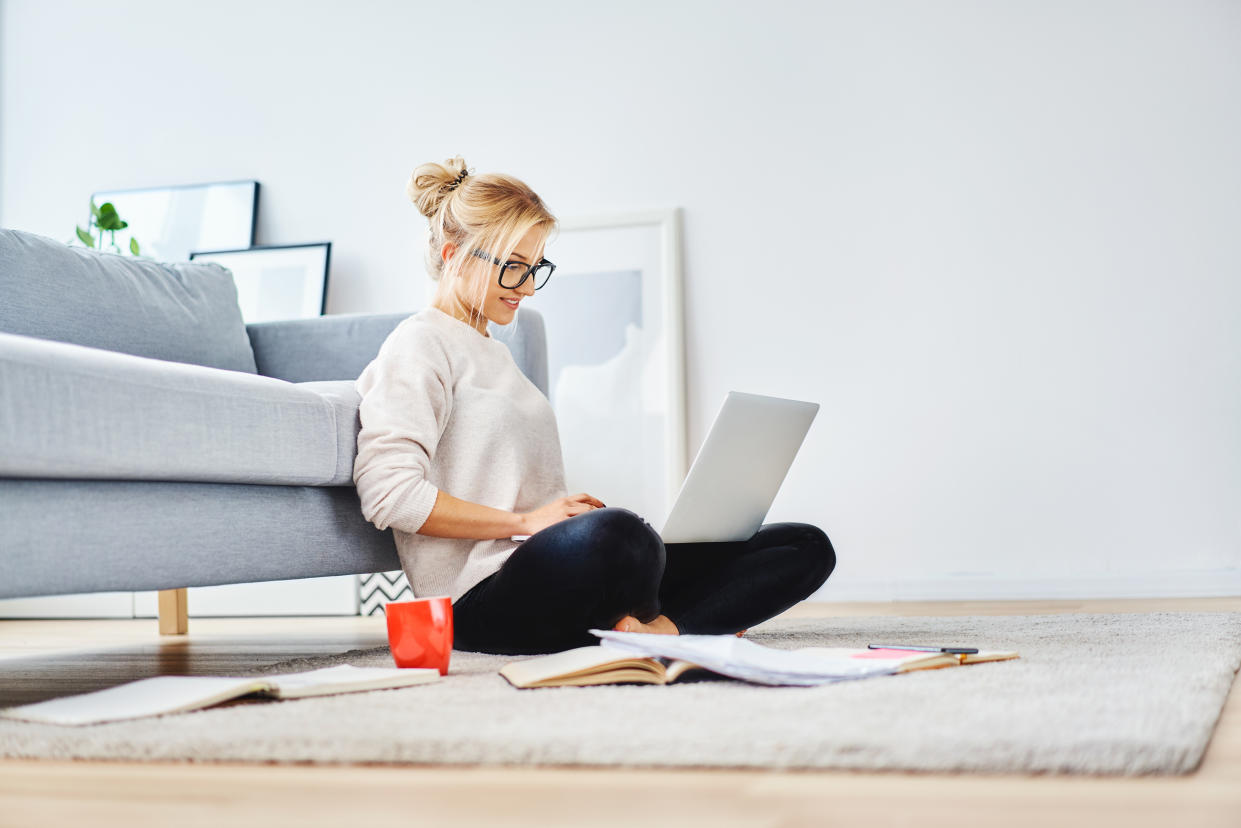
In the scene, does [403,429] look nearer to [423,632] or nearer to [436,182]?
[423,632]

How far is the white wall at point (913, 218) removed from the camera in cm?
304

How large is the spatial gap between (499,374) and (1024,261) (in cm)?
192

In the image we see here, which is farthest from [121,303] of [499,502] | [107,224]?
[107,224]

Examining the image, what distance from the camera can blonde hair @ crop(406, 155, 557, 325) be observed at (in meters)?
1.72

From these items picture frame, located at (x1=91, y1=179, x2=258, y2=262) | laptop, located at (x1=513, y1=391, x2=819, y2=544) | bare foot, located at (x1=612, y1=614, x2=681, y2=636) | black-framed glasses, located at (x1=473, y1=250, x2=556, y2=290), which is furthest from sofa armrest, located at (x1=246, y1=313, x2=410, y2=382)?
picture frame, located at (x1=91, y1=179, x2=258, y2=262)

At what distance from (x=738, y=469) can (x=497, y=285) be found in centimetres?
46

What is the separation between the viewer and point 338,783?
879mm

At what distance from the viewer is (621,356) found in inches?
131

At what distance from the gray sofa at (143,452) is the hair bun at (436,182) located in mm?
321

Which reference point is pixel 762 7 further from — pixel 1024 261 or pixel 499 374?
pixel 499 374

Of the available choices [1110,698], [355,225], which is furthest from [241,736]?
[355,225]

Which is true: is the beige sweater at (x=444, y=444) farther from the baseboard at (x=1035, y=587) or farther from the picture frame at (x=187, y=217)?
the picture frame at (x=187, y=217)

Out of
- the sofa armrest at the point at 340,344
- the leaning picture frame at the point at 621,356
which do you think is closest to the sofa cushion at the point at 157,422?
the sofa armrest at the point at 340,344

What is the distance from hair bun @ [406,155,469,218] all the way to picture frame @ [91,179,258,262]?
2018 millimetres
